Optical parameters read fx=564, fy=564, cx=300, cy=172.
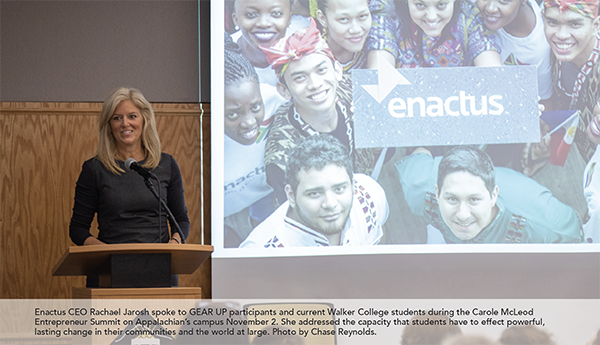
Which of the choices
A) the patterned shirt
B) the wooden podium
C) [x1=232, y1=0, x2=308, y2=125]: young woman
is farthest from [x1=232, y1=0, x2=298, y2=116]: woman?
the wooden podium

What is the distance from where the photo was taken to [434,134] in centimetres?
322

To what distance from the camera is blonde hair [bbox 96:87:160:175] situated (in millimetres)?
2094

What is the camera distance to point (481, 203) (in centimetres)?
316

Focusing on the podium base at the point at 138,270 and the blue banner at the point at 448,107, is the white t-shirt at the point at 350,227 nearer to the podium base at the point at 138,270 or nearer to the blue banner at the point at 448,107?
the blue banner at the point at 448,107

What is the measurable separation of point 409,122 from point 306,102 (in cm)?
60

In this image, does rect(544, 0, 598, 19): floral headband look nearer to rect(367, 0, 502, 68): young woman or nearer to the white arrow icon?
rect(367, 0, 502, 68): young woman

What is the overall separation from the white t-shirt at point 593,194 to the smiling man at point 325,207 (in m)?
1.13

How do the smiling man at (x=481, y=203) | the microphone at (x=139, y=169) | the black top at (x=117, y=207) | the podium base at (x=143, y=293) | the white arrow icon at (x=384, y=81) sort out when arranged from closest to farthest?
the podium base at (x=143, y=293)
the microphone at (x=139, y=169)
the black top at (x=117, y=207)
the smiling man at (x=481, y=203)
the white arrow icon at (x=384, y=81)

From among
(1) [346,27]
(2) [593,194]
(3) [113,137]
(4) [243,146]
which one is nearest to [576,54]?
(2) [593,194]

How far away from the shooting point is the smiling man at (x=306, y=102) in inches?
127

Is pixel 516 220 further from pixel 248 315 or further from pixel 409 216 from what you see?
pixel 248 315

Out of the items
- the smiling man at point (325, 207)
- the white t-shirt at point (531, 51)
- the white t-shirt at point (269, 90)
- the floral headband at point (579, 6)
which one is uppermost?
the floral headband at point (579, 6)

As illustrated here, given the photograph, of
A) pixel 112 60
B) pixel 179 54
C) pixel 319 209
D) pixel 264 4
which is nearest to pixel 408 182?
pixel 319 209

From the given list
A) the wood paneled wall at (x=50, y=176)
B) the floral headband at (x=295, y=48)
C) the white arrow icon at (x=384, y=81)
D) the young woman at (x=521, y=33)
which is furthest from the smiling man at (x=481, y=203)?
the wood paneled wall at (x=50, y=176)
